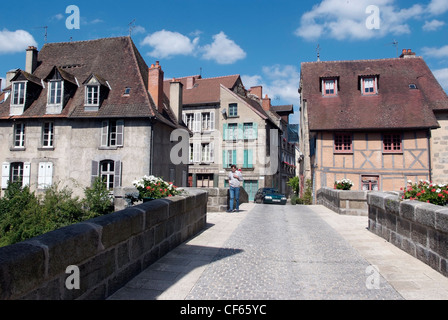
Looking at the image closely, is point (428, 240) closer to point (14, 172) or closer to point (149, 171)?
point (149, 171)

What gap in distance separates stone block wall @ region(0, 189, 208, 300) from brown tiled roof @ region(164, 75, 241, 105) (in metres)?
24.0

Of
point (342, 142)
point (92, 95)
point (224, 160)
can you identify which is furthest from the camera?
point (224, 160)

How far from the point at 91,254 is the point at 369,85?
801 inches

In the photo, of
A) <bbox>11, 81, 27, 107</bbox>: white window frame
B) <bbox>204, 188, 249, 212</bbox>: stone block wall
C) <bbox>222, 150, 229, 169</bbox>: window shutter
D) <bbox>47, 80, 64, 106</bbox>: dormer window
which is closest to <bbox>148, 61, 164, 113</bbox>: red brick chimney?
<bbox>47, 80, 64, 106</bbox>: dormer window

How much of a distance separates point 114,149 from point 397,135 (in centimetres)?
1498

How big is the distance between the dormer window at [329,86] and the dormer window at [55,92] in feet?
48.9

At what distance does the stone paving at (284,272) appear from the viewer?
10.9ft

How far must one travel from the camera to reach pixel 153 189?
6.13 metres

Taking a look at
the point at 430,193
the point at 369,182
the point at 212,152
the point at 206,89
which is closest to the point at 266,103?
the point at 206,89

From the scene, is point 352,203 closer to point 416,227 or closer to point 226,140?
point 416,227

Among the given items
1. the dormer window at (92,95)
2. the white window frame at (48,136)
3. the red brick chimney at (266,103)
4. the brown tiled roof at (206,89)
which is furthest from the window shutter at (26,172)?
the red brick chimney at (266,103)

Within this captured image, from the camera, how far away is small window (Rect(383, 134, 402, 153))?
18.3m
